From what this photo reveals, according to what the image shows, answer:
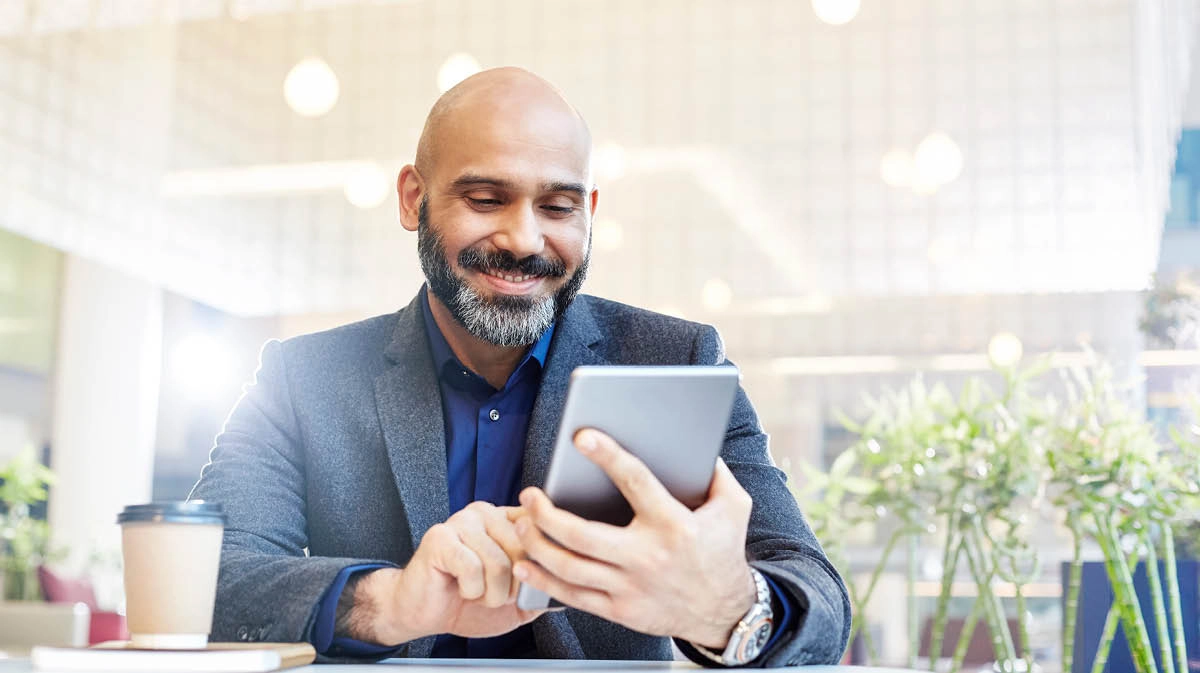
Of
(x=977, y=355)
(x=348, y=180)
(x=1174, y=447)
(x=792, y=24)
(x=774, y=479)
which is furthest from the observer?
(x=348, y=180)

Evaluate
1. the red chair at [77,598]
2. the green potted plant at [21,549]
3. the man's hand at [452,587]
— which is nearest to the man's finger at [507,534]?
the man's hand at [452,587]

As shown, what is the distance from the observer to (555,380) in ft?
4.19

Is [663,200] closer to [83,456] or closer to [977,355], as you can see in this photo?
[977,355]

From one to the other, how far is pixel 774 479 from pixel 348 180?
5.14 meters

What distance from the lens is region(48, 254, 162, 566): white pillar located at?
22.2ft

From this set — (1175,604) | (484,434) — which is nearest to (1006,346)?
(1175,604)

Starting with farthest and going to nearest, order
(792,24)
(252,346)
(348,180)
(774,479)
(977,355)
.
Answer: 1. (252,346)
2. (348,180)
3. (792,24)
4. (977,355)
5. (774,479)

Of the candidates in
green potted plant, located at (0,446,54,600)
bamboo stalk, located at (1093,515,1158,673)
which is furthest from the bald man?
green potted plant, located at (0,446,54,600)

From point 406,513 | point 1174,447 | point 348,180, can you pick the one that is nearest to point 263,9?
point 348,180

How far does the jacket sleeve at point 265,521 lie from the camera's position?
94cm

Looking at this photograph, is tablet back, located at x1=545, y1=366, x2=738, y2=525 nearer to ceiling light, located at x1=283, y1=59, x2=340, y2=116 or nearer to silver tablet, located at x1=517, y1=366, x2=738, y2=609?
silver tablet, located at x1=517, y1=366, x2=738, y2=609

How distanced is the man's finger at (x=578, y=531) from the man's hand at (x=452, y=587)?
2.8 inches

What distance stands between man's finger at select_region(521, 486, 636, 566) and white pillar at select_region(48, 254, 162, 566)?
21.3 ft

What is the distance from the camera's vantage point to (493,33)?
232 inches
